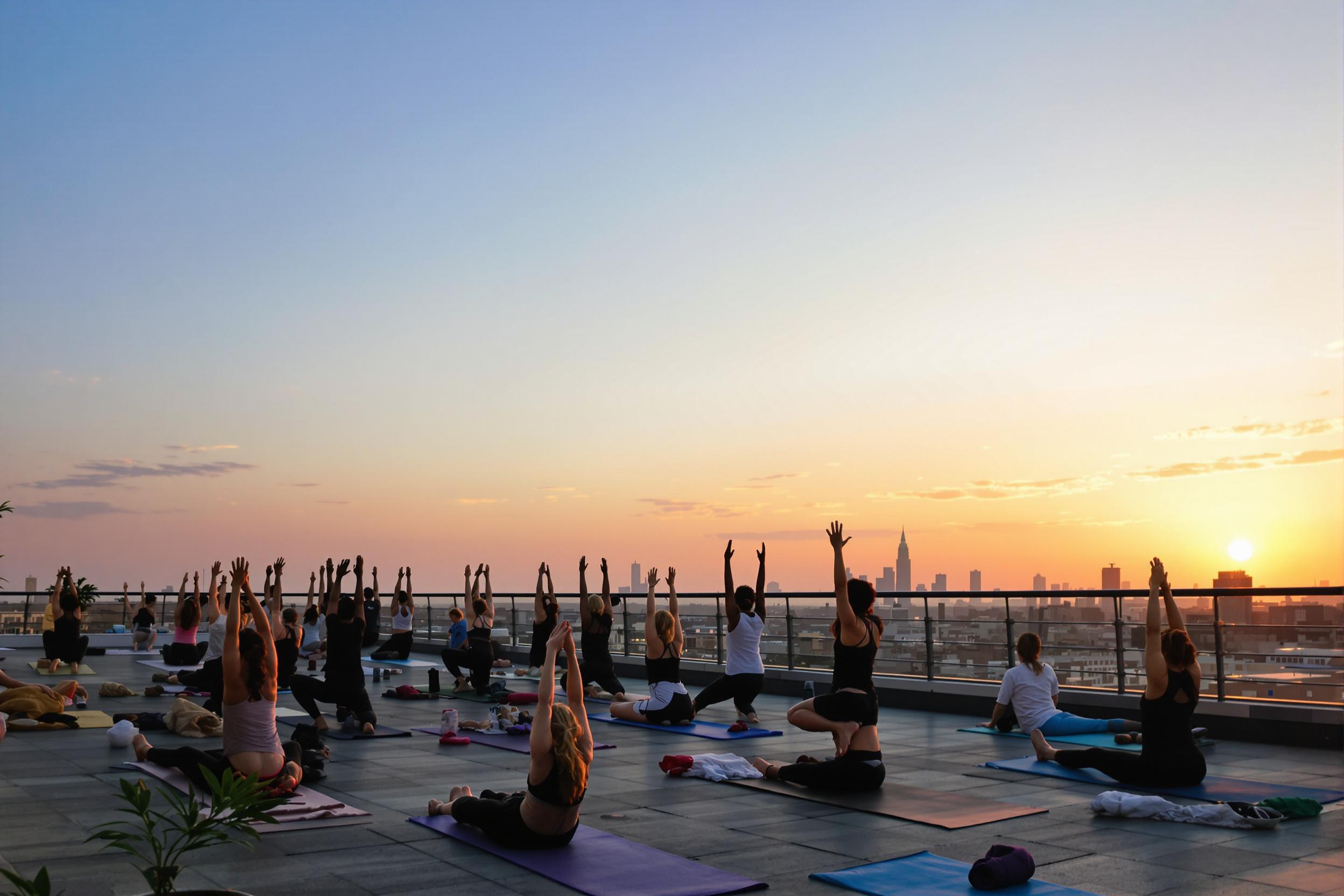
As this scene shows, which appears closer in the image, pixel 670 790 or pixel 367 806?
pixel 367 806

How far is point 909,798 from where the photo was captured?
6.97 m

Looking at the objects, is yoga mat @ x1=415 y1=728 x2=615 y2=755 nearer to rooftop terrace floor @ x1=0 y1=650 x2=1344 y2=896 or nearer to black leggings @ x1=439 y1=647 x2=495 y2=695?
rooftop terrace floor @ x1=0 y1=650 x2=1344 y2=896

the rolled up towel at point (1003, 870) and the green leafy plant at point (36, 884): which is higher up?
the green leafy plant at point (36, 884)

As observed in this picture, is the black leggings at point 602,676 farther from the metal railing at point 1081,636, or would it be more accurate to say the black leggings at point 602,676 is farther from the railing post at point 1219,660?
the railing post at point 1219,660

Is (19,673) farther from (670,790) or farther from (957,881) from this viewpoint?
(957,881)

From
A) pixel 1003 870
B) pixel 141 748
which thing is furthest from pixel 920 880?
pixel 141 748

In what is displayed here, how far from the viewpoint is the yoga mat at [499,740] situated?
9367 mm

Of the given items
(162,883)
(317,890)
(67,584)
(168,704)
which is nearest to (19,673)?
(67,584)

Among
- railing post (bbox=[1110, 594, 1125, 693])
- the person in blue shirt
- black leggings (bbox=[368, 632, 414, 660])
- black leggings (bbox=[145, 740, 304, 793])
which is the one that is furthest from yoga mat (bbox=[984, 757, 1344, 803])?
black leggings (bbox=[368, 632, 414, 660])

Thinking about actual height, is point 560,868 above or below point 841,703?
below

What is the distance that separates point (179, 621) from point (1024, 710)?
1311 centimetres

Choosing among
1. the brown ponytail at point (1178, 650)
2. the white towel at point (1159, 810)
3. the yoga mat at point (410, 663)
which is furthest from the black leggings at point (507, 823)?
the yoga mat at point (410, 663)

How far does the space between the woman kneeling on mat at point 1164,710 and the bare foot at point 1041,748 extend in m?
0.75

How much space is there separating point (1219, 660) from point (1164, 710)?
358 cm
